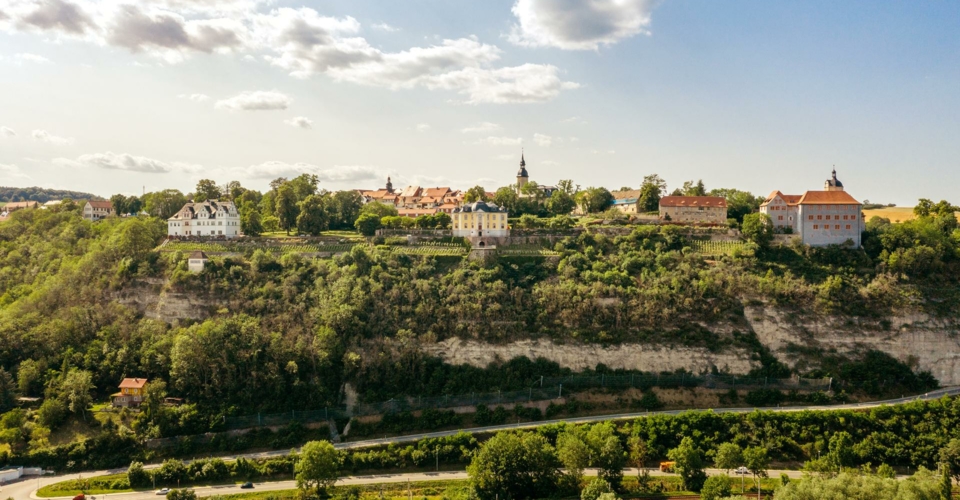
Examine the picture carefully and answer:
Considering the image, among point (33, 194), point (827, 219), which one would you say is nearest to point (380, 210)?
point (827, 219)

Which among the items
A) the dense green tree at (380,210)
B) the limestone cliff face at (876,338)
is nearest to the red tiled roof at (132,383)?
the dense green tree at (380,210)

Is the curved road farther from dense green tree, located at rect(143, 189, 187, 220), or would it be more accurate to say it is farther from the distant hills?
the distant hills

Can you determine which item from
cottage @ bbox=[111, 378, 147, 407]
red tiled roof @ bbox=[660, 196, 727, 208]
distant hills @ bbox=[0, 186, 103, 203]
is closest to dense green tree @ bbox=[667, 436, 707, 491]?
red tiled roof @ bbox=[660, 196, 727, 208]

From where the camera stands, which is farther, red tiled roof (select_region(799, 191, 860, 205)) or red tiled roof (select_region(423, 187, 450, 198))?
red tiled roof (select_region(423, 187, 450, 198))

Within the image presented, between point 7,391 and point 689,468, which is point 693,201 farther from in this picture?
point 7,391

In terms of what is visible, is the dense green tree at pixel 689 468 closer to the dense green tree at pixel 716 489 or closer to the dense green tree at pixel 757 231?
the dense green tree at pixel 716 489

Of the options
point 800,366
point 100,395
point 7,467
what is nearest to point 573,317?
point 800,366
